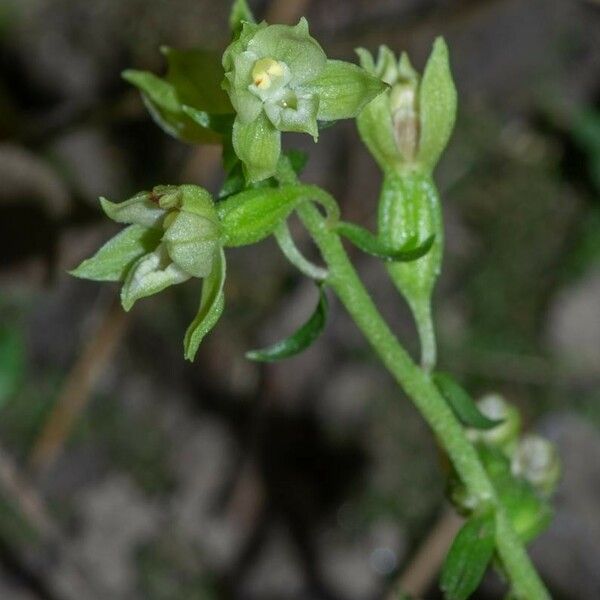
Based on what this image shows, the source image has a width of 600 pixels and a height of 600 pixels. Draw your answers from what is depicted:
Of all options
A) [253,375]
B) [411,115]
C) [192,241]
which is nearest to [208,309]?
[192,241]

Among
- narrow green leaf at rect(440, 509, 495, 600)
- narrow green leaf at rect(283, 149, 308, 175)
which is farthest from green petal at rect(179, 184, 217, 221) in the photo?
narrow green leaf at rect(440, 509, 495, 600)

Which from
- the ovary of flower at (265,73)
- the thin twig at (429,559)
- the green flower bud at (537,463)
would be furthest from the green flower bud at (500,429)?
the thin twig at (429,559)

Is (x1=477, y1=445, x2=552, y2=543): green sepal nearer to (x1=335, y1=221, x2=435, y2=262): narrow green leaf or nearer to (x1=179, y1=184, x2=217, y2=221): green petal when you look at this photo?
(x1=335, y1=221, x2=435, y2=262): narrow green leaf

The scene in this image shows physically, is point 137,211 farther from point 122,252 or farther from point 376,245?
point 376,245

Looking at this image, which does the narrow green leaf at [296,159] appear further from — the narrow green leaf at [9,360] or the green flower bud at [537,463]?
the narrow green leaf at [9,360]

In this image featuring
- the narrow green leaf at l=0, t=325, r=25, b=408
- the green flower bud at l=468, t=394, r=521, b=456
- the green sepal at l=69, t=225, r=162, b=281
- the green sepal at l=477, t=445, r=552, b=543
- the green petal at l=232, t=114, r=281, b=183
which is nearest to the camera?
the green petal at l=232, t=114, r=281, b=183

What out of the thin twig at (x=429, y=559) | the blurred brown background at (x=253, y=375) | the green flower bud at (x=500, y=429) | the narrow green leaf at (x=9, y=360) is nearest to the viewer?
the green flower bud at (x=500, y=429)

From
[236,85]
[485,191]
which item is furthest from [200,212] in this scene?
[485,191]
